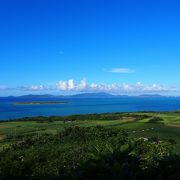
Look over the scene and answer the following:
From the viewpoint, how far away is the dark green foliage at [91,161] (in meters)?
16.4

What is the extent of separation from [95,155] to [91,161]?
13.2 ft

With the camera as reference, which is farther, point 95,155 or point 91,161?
point 95,155

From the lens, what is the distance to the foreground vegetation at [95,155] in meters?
16.8

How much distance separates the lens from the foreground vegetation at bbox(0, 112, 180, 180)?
16825mm

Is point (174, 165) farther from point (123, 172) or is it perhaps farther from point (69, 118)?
point (69, 118)

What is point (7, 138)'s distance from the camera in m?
48.5

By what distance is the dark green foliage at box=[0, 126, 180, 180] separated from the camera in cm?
1644

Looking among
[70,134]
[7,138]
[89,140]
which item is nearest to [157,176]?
[89,140]

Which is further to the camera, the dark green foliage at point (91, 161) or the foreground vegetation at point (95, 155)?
the foreground vegetation at point (95, 155)

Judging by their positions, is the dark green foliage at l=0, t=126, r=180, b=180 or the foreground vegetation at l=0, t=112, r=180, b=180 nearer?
the dark green foliage at l=0, t=126, r=180, b=180

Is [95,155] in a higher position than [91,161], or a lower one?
lower

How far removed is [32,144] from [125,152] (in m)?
17.3

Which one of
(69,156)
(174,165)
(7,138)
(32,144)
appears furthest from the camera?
(7,138)

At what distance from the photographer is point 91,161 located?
69.6 ft
